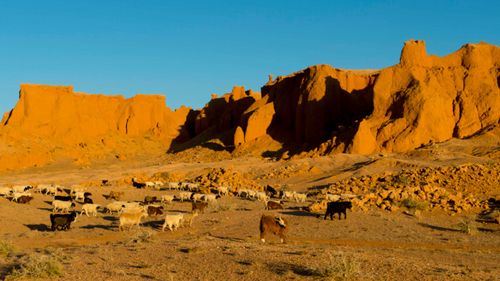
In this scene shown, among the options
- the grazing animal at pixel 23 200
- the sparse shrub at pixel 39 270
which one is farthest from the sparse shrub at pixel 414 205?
the grazing animal at pixel 23 200

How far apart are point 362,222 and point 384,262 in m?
9.40

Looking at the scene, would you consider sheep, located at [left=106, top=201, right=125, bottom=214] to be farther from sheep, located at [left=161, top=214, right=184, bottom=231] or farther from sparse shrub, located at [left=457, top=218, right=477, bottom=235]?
sparse shrub, located at [left=457, top=218, right=477, bottom=235]

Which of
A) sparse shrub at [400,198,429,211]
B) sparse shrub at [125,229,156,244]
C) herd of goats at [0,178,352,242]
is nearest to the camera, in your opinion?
sparse shrub at [125,229,156,244]

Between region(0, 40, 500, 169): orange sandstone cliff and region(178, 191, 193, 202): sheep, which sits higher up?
region(0, 40, 500, 169): orange sandstone cliff

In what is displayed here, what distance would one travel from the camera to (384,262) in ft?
36.8

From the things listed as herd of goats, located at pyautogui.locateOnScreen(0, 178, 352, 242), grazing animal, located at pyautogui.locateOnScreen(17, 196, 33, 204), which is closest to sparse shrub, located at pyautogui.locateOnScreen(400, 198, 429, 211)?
herd of goats, located at pyautogui.locateOnScreen(0, 178, 352, 242)

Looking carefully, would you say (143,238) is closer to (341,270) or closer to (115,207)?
(341,270)

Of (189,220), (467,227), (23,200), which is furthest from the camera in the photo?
(23,200)

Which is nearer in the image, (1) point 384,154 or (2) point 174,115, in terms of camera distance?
(1) point 384,154

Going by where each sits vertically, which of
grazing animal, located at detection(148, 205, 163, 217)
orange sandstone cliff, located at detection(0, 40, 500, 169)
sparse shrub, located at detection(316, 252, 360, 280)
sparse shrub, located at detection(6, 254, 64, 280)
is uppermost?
orange sandstone cliff, located at detection(0, 40, 500, 169)

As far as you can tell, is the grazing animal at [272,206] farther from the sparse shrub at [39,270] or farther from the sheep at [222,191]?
the sparse shrub at [39,270]

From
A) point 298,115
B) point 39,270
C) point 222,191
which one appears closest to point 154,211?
point 222,191

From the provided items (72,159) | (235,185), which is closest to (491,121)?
(235,185)

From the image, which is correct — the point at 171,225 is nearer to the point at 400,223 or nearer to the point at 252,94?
the point at 400,223
